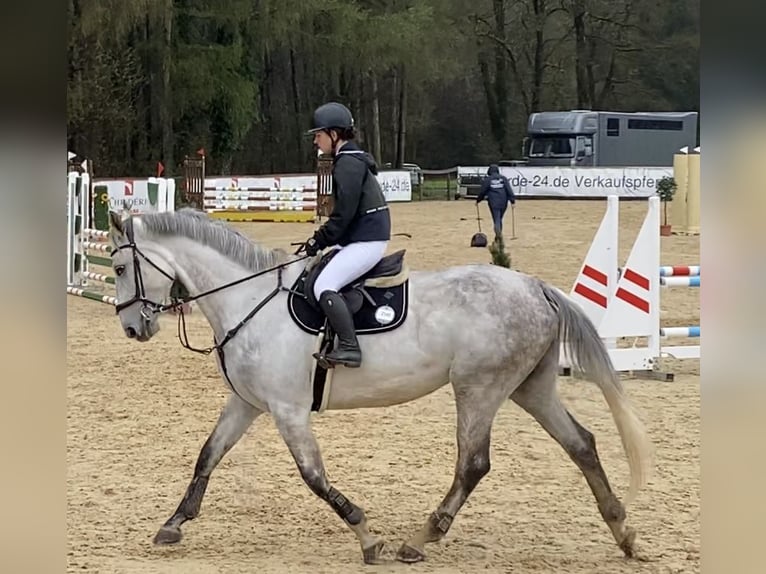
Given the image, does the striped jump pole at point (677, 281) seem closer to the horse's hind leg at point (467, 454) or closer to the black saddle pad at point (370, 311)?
the horse's hind leg at point (467, 454)

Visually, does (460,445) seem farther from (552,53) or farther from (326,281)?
(552,53)

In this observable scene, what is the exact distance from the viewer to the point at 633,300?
8.34m

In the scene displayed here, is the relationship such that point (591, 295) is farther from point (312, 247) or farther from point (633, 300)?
point (312, 247)

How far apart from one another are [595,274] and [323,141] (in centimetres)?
453

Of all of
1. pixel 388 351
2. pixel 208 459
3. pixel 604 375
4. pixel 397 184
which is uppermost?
pixel 397 184

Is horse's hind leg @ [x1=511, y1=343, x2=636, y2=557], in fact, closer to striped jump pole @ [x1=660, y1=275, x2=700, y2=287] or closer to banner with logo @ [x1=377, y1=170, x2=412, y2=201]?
striped jump pole @ [x1=660, y1=275, x2=700, y2=287]

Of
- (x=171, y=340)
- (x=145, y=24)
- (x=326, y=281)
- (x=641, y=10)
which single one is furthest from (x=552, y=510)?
(x=641, y=10)

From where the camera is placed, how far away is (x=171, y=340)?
11.0 m

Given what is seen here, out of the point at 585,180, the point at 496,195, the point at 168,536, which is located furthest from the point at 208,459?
the point at 585,180

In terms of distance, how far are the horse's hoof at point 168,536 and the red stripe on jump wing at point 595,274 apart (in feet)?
15.7

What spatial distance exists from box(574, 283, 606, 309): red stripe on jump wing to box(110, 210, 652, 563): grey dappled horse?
12.5ft
